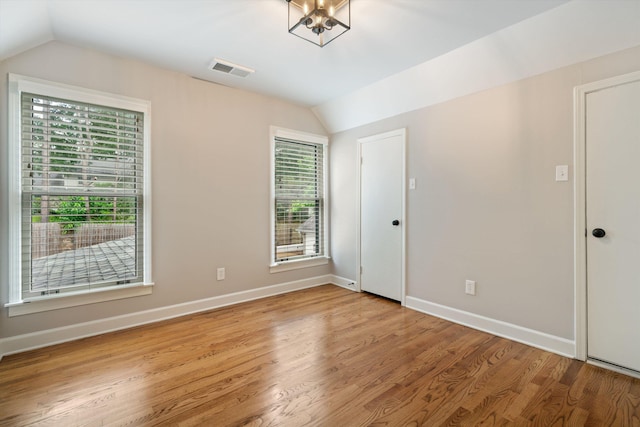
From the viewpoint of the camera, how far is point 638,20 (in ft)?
6.14

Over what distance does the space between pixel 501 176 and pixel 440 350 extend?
5.26 feet

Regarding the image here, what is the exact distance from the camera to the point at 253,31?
234 centimetres

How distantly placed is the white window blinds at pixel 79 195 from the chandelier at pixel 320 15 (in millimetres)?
1846

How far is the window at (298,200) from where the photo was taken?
12.7ft

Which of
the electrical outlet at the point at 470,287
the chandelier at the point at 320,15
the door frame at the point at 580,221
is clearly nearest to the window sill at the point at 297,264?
the electrical outlet at the point at 470,287

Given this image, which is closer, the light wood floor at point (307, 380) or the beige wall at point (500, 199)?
the light wood floor at point (307, 380)

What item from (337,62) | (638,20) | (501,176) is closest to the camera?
(638,20)

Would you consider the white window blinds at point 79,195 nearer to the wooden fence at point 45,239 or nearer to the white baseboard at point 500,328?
the wooden fence at point 45,239

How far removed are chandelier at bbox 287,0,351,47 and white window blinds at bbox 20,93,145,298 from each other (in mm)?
1846

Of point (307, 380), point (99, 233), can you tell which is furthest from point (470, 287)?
point (99, 233)

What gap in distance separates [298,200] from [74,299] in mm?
2582

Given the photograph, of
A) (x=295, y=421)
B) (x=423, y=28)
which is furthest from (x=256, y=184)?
(x=295, y=421)

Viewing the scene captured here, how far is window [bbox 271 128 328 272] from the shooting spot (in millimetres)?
3869

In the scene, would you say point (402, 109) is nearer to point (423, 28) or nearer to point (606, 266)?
point (423, 28)
